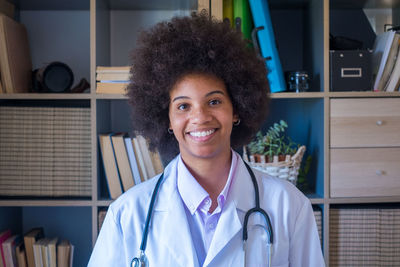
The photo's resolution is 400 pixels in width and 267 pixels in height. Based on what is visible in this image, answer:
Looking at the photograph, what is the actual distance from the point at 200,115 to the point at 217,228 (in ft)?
1.01

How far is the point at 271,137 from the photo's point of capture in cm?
186

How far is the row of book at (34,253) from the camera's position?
1.81m

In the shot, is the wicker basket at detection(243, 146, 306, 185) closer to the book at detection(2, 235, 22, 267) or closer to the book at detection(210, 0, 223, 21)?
the book at detection(210, 0, 223, 21)

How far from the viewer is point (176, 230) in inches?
43.2

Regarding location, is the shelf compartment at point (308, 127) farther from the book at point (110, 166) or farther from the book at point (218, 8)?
the book at point (110, 166)

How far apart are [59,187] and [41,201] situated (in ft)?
0.32

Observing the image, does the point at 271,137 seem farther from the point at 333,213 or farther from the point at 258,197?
the point at 258,197

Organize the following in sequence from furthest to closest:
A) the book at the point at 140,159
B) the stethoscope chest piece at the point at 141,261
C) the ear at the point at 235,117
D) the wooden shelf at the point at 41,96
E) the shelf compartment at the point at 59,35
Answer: the shelf compartment at the point at 59,35 → the book at the point at 140,159 → the wooden shelf at the point at 41,96 → the ear at the point at 235,117 → the stethoscope chest piece at the point at 141,261

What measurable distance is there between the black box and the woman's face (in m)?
0.84

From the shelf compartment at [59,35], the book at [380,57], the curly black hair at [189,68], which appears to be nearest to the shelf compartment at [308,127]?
the book at [380,57]

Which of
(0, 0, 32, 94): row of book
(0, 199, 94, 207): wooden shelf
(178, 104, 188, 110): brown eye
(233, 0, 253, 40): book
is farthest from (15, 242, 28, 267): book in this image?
(233, 0, 253, 40): book

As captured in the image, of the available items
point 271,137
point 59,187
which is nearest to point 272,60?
point 271,137

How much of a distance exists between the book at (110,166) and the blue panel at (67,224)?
0.45 meters

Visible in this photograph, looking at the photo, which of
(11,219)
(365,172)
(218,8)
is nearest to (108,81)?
(218,8)
